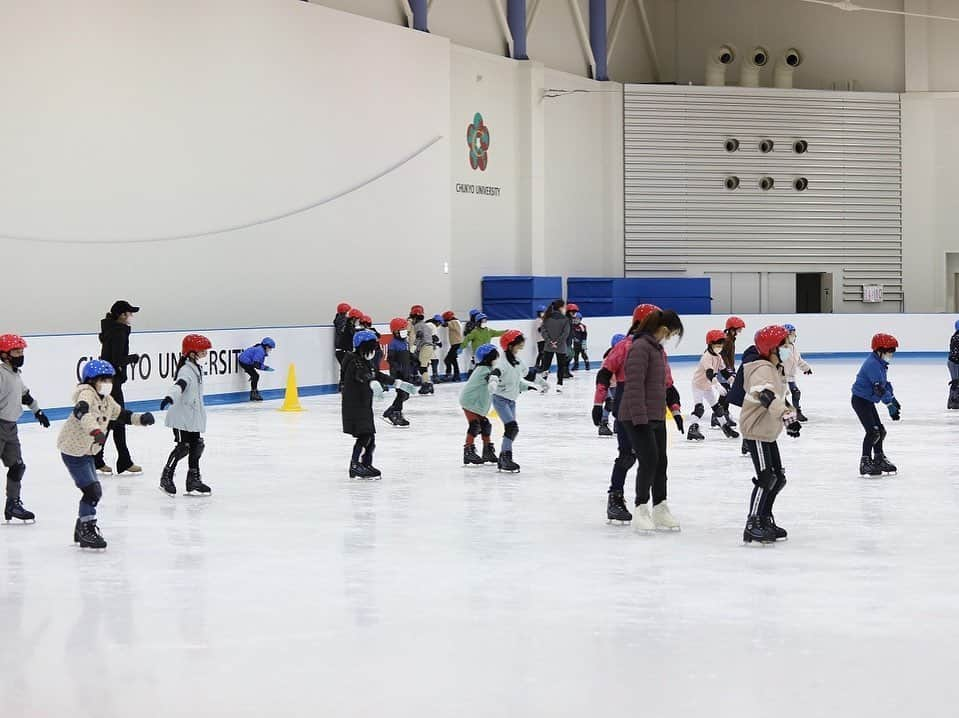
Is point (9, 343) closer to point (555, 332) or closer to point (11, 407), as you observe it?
point (11, 407)

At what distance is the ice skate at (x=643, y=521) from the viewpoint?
886 cm

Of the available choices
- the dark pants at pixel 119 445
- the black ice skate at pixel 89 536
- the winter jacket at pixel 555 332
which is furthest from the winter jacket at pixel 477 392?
the winter jacket at pixel 555 332

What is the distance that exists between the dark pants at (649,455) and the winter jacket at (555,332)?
1514 cm

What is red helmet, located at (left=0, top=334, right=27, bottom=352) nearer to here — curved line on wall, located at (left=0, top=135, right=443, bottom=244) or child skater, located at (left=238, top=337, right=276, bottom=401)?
curved line on wall, located at (left=0, top=135, right=443, bottom=244)

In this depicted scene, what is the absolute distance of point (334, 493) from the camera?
11.0 meters

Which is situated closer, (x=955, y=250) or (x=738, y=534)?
(x=738, y=534)

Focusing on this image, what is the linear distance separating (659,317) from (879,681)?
377 centimetres

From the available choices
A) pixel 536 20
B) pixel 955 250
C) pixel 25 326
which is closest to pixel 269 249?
pixel 25 326

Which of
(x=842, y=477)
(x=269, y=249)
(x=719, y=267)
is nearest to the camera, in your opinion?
(x=842, y=477)

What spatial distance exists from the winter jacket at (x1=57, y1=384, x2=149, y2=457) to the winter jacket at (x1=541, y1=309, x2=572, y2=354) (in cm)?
1600

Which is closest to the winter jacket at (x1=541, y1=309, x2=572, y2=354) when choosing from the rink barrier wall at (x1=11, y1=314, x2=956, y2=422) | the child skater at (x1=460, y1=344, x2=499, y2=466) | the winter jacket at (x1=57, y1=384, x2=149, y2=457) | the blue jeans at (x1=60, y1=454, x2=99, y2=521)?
the rink barrier wall at (x1=11, y1=314, x2=956, y2=422)

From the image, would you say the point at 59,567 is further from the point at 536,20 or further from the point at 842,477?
the point at 536,20

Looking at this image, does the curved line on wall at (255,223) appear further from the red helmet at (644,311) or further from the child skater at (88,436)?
the red helmet at (644,311)

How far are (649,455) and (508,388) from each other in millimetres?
3549
